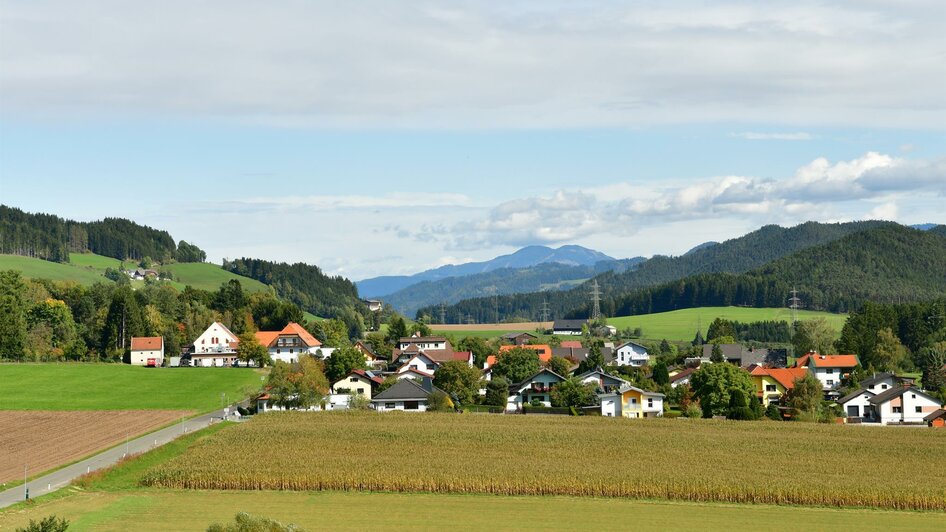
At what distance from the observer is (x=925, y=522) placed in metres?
45.2

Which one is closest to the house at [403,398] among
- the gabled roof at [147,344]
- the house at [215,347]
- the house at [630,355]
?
the house at [215,347]

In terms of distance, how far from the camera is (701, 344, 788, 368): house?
129613mm

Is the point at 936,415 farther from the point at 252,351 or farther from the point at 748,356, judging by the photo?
the point at 252,351

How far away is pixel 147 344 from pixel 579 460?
78.2m

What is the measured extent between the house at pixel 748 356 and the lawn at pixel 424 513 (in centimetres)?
8265

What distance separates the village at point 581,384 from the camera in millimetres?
87188

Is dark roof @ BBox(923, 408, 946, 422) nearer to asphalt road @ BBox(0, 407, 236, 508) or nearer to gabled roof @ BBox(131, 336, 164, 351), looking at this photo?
asphalt road @ BBox(0, 407, 236, 508)

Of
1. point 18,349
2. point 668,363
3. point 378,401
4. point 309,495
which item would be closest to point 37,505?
point 309,495

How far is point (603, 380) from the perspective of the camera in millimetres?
99812

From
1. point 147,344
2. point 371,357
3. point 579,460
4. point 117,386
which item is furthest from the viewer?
point 371,357

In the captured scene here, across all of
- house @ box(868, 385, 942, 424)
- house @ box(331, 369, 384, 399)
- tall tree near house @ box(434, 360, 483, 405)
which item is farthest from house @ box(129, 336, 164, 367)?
house @ box(868, 385, 942, 424)

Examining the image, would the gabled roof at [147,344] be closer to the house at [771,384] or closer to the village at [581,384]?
the village at [581,384]

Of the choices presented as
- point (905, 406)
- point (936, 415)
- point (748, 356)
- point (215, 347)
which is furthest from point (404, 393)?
point (748, 356)

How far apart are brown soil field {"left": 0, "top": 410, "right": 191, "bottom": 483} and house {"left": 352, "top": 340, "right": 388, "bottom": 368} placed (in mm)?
47952
